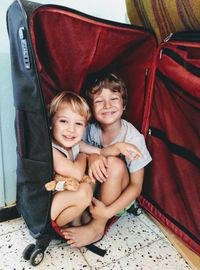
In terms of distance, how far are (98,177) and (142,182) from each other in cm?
22

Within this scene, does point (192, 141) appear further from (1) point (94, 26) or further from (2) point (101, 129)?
(1) point (94, 26)

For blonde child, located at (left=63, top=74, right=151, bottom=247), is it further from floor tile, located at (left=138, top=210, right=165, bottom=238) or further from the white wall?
the white wall

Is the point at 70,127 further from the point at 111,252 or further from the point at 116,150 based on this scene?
the point at 111,252

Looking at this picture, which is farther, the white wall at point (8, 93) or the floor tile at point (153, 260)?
the white wall at point (8, 93)

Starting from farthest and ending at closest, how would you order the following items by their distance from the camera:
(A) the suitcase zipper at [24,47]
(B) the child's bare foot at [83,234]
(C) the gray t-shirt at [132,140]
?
1. (C) the gray t-shirt at [132,140]
2. (B) the child's bare foot at [83,234]
3. (A) the suitcase zipper at [24,47]

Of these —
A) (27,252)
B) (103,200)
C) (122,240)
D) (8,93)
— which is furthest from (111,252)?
(8,93)

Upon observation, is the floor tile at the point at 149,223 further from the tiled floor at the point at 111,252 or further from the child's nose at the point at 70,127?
the child's nose at the point at 70,127

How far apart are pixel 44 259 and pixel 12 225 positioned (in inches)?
9.5

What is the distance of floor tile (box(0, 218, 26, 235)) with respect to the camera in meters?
1.04

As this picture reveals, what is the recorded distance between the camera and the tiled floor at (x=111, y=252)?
89 centimetres

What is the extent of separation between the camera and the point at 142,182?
1085 mm

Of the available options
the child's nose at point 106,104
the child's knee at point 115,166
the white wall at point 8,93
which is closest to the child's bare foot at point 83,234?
the child's knee at point 115,166

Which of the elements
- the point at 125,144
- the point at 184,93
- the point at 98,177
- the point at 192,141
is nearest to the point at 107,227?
the point at 98,177

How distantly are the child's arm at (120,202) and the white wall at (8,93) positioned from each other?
39 centimetres
